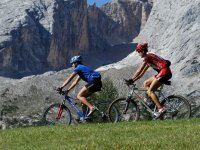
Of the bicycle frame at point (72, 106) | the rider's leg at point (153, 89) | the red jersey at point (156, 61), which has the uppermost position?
the red jersey at point (156, 61)

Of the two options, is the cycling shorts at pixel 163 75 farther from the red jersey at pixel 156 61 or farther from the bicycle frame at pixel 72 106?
the bicycle frame at pixel 72 106

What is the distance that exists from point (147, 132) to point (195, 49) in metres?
179

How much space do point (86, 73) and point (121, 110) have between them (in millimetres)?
2150

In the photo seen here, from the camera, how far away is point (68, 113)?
23781 millimetres

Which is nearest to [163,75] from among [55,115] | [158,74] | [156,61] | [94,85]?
[158,74]

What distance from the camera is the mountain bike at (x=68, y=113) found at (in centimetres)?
2328

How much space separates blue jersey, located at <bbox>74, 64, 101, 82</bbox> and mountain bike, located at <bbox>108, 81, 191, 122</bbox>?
1.31 metres

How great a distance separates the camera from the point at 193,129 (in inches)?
666

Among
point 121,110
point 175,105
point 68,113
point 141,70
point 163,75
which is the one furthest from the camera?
point 68,113

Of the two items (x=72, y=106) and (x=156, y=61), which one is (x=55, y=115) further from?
(x=156, y=61)

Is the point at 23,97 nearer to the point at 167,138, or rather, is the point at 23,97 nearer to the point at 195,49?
the point at 195,49

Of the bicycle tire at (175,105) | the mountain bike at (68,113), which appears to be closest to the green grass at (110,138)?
the bicycle tire at (175,105)

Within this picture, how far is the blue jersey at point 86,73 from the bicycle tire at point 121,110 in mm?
1309

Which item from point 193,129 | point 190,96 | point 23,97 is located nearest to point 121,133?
point 193,129
